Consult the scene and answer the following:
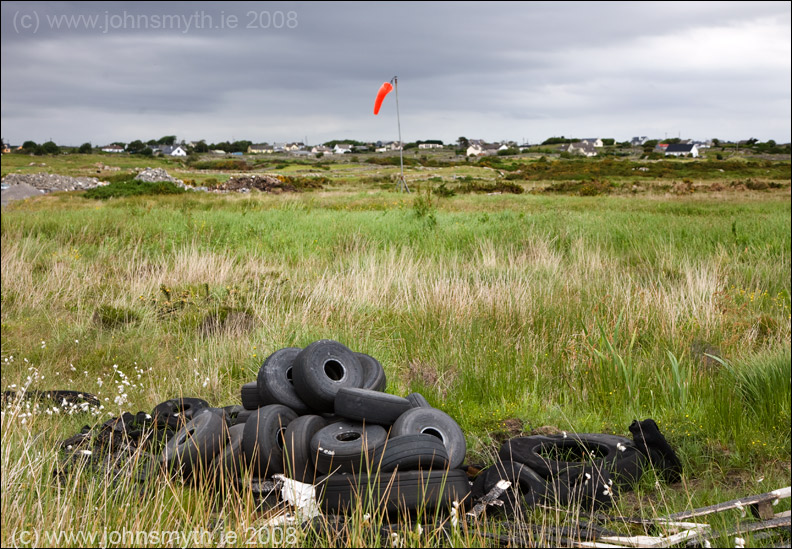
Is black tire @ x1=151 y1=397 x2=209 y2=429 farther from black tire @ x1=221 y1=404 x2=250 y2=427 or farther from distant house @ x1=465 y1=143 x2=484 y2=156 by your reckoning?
distant house @ x1=465 y1=143 x2=484 y2=156

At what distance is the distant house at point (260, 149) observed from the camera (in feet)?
459

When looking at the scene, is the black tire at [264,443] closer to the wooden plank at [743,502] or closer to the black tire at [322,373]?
the black tire at [322,373]

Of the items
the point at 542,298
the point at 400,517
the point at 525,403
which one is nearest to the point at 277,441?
the point at 400,517

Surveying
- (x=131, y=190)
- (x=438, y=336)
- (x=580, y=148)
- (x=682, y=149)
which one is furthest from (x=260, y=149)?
(x=438, y=336)

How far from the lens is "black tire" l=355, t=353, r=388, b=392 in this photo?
16.5ft

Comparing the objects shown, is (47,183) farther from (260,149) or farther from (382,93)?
(260,149)

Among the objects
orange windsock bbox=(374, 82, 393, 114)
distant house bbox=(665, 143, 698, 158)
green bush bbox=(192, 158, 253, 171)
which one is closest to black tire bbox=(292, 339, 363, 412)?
orange windsock bbox=(374, 82, 393, 114)

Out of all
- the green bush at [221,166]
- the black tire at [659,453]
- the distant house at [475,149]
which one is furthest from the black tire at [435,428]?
the distant house at [475,149]

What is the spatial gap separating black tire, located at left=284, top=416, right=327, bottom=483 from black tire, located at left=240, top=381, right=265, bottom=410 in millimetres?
793

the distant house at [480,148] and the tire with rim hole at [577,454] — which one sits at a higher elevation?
the distant house at [480,148]

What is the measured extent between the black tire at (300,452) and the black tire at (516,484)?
114cm

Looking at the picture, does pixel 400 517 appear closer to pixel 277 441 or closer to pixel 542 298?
pixel 277 441

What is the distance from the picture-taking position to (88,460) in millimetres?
4418

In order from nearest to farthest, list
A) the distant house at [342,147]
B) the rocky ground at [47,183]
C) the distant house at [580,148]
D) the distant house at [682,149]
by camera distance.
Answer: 1. the rocky ground at [47,183]
2. the distant house at [682,149]
3. the distant house at [580,148]
4. the distant house at [342,147]
